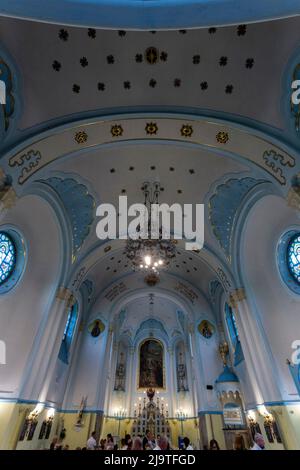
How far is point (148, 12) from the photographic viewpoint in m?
3.25

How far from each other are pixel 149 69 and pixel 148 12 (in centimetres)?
309

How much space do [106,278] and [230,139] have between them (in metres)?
10.4

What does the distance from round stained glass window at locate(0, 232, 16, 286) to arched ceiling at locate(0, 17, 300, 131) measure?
440 cm

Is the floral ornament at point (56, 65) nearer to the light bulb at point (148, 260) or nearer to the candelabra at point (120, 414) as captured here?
the light bulb at point (148, 260)

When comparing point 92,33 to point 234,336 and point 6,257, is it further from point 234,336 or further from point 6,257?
point 234,336

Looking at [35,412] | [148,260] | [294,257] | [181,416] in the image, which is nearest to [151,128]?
[148,260]

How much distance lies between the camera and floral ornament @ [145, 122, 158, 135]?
690 cm

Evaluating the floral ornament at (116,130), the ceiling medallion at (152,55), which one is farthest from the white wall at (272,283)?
the ceiling medallion at (152,55)

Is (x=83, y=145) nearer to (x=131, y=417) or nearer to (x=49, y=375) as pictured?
(x=49, y=375)

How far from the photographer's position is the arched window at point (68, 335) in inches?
425

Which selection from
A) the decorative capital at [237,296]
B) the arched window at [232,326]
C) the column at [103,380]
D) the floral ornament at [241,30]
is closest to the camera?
the floral ornament at [241,30]

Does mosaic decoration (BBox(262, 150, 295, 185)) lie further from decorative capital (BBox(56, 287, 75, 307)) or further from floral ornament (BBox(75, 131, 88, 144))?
decorative capital (BBox(56, 287, 75, 307))

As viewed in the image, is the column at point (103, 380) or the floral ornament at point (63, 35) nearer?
the floral ornament at point (63, 35)

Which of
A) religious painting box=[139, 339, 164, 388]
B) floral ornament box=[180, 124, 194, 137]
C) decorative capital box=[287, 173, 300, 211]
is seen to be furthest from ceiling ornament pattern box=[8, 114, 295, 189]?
religious painting box=[139, 339, 164, 388]
